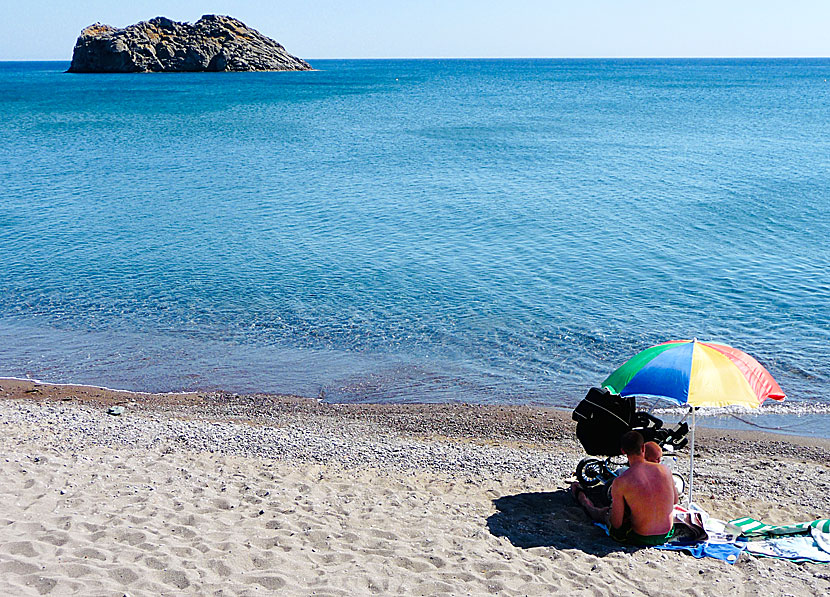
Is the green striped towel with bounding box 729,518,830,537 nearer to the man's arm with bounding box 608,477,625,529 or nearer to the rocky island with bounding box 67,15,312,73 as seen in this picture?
the man's arm with bounding box 608,477,625,529

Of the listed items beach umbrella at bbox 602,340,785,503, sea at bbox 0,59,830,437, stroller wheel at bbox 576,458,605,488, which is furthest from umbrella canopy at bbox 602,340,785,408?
sea at bbox 0,59,830,437

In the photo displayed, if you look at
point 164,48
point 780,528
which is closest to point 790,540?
point 780,528

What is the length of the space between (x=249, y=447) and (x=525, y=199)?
24123 mm

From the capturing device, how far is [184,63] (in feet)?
520

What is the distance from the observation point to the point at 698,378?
27.5ft

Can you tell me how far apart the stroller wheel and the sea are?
467 cm

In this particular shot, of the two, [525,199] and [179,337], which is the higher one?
[525,199]

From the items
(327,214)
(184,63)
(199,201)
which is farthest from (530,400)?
(184,63)

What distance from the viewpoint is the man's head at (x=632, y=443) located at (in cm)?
809

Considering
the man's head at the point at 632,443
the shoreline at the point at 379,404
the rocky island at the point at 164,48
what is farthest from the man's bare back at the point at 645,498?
the rocky island at the point at 164,48

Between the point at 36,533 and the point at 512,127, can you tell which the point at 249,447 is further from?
the point at 512,127

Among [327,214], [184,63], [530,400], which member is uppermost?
[184,63]

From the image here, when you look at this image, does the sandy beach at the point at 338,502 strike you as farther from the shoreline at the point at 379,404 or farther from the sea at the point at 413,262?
the sea at the point at 413,262

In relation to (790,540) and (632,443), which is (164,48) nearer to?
(632,443)
